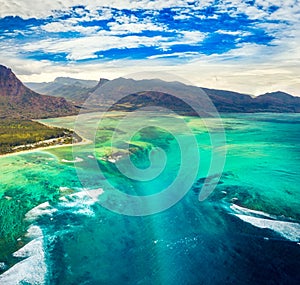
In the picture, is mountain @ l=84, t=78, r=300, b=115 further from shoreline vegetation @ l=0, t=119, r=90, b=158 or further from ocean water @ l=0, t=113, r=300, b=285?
ocean water @ l=0, t=113, r=300, b=285

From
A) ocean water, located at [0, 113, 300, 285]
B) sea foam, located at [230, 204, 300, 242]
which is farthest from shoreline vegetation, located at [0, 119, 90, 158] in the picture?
sea foam, located at [230, 204, 300, 242]

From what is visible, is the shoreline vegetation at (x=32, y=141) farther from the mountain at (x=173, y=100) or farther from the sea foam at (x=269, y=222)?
the mountain at (x=173, y=100)

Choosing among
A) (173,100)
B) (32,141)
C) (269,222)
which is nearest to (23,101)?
(173,100)

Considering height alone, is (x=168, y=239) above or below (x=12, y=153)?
below

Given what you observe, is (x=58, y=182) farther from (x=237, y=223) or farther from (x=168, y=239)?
(x=237, y=223)

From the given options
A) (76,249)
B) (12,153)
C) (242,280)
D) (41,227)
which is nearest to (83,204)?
(41,227)

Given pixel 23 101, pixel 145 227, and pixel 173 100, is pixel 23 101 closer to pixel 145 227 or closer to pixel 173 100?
pixel 173 100
